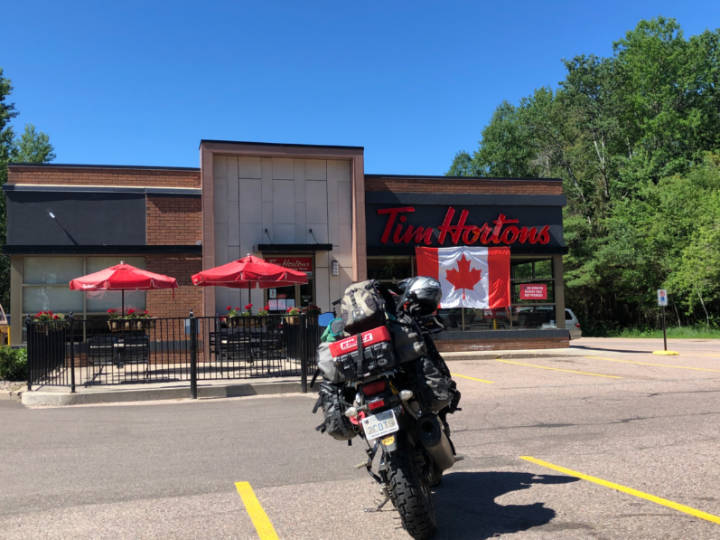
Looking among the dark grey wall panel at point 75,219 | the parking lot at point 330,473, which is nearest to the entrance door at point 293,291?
the dark grey wall panel at point 75,219

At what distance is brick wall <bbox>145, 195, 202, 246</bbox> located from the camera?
1877 cm

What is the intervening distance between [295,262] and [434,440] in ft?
52.7

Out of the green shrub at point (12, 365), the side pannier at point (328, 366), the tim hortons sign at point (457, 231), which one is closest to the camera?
the side pannier at point (328, 366)

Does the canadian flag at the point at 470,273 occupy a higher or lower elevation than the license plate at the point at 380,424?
higher

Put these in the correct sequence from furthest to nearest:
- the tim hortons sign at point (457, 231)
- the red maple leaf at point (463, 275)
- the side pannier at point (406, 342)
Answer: the red maple leaf at point (463, 275) → the tim hortons sign at point (457, 231) → the side pannier at point (406, 342)

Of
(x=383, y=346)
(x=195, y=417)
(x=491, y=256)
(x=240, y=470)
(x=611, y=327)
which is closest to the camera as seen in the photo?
(x=383, y=346)

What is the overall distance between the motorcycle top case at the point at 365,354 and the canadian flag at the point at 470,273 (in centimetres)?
1692

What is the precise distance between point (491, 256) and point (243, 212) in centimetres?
828

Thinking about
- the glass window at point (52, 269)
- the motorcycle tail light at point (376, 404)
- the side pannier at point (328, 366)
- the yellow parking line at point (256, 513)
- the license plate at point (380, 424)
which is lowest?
the yellow parking line at point (256, 513)

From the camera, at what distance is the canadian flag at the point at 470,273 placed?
2127cm

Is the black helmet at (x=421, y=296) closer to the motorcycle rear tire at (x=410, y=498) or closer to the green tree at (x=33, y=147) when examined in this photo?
the motorcycle rear tire at (x=410, y=498)

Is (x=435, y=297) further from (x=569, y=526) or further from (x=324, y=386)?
(x=569, y=526)

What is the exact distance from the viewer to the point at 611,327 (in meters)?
42.7

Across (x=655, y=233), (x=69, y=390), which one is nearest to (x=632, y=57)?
(x=655, y=233)
